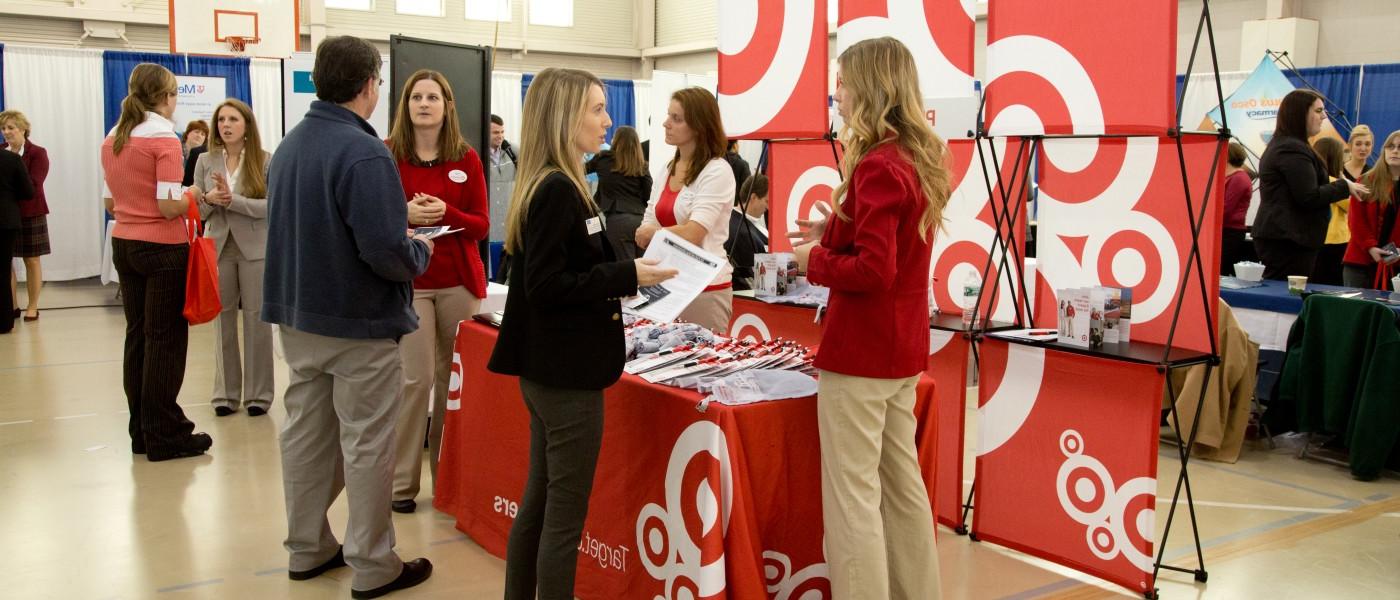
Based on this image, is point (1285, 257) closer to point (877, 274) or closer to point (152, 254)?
point (877, 274)

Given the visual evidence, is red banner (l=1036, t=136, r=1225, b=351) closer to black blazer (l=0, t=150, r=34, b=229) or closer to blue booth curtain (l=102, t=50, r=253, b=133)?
black blazer (l=0, t=150, r=34, b=229)

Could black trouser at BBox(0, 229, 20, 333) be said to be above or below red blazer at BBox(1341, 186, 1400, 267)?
below

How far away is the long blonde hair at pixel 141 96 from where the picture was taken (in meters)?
4.09

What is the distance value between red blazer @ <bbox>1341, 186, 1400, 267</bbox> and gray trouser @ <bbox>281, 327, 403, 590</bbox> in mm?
5030

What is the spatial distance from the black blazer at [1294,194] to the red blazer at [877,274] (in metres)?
3.61

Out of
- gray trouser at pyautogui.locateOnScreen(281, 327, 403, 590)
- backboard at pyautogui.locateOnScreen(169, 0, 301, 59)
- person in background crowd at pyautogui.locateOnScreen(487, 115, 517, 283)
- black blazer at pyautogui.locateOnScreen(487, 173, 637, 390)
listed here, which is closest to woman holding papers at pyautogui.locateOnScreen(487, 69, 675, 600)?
black blazer at pyautogui.locateOnScreen(487, 173, 637, 390)

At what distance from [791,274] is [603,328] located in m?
1.92

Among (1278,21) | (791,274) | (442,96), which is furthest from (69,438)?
(1278,21)

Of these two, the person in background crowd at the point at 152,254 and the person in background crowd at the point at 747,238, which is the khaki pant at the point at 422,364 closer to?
the person in background crowd at the point at 152,254

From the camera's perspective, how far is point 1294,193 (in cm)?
518

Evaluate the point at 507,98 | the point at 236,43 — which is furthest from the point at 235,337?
the point at 507,98

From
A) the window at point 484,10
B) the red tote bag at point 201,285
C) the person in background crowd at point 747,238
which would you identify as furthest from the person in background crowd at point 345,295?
the window at point 484,10

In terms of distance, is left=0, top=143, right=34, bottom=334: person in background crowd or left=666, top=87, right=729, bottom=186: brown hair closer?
left=666, top=87, right=729, bottom=186: brown hair

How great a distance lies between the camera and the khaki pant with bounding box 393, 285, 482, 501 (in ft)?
11.4
